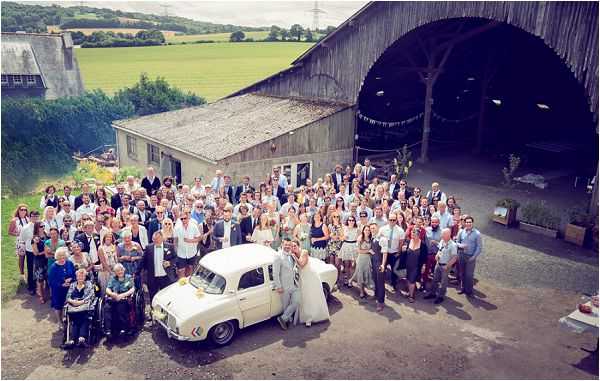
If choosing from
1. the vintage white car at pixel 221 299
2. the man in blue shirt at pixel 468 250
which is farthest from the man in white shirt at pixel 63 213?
the man in blue shirt at pixel 468 250

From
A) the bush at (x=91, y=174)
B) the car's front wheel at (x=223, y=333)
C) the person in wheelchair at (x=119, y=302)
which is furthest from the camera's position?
the bush at (x=91, y=174)

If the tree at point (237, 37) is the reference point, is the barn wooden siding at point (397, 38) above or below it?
below

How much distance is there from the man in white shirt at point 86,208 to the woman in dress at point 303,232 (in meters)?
5.20

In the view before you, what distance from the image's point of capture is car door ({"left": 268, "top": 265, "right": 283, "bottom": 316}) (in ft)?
33.8

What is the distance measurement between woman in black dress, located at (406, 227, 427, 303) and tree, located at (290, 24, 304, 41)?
6030cm

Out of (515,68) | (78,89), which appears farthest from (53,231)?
(78,89)

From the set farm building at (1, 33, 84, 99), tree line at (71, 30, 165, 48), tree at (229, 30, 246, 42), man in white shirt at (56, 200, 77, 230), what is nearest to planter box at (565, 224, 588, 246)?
man in white shirt at (56, 200, 77, 230)

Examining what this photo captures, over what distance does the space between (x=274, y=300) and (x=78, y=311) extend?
12.7 ft

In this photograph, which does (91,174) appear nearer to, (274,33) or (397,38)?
(397,38)

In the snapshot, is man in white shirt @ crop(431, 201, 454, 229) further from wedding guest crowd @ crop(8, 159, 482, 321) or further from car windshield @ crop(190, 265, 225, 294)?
car windshield @ crop(190, 265, 225, 294)

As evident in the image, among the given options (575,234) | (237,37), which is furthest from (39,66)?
(575,234)

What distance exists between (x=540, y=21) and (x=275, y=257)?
12.1 meters

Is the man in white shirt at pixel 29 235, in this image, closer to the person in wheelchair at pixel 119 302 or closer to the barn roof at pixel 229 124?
the person in wheelchair at pixel 119 302

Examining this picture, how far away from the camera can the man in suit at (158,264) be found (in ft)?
35.6
